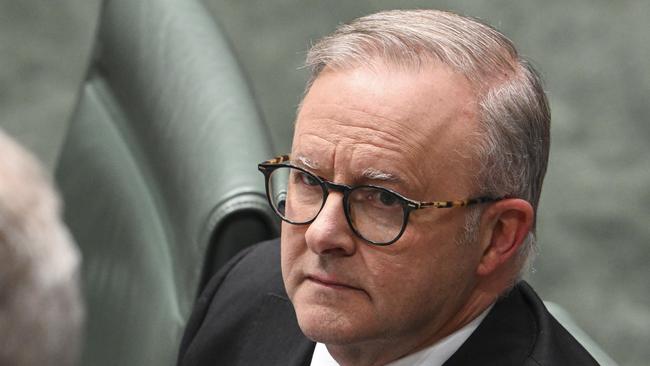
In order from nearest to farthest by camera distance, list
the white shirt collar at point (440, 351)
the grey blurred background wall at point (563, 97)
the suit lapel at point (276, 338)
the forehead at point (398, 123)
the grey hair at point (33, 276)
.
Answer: the grey hair at point (33, 276)
the forehead at point (398, 123)
the white shirt collar at point (440, 351)
the suit lapel at point (276, 338)
the grey blurred background wall at point (563, 97)

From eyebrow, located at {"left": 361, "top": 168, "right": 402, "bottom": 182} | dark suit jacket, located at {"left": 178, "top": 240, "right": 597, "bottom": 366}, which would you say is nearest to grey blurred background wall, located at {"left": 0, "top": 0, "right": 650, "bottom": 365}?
dark suit jacket, located at {"left": 178, "top": 240, "right": 597, "bottom": 366}

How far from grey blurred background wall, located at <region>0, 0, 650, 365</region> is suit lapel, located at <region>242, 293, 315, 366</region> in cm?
155

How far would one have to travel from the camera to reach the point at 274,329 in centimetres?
237

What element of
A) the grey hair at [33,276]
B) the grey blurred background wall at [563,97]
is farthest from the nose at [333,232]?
the grey blurred background wall at [563,97]

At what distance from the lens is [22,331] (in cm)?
114

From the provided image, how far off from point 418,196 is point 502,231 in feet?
0.53

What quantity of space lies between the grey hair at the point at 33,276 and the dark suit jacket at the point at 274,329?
3.13ft

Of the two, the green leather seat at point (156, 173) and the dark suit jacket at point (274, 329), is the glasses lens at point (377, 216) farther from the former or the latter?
the green leather seat at point (156, 173)

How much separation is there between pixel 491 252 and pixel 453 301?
0.10 metres

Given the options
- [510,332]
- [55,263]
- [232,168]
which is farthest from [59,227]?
[232,168]

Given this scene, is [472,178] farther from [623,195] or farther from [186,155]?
[623,195]

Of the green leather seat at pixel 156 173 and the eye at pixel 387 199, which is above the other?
the eye at pixel 387 199

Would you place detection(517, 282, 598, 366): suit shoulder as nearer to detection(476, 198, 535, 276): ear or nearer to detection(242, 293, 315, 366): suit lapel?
detection(476, 198, 535, 276): ear

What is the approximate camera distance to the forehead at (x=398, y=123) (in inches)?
77.0
